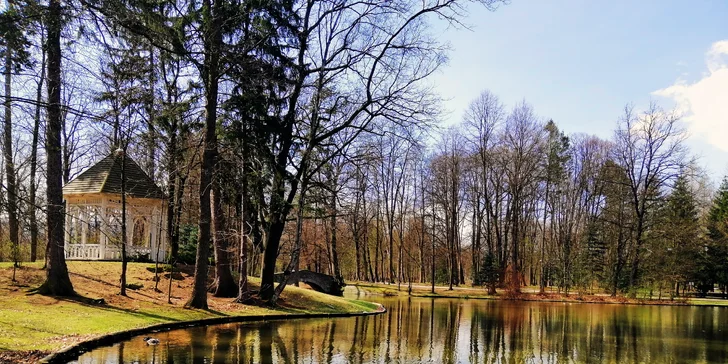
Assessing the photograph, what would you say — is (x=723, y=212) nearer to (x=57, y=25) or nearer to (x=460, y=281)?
(x=460, y=281)

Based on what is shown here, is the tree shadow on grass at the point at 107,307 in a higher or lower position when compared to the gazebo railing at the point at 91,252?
lower

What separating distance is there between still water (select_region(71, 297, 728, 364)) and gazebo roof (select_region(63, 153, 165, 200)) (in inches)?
378

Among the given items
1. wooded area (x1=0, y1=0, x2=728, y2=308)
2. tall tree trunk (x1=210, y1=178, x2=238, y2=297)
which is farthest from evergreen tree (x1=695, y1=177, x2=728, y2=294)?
tall tree trunk (x1=210, y1=178, x2=238, y2=297)

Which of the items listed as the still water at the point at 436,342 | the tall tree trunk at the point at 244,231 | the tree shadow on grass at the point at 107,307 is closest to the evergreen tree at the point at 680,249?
the still water at the point at 436,342

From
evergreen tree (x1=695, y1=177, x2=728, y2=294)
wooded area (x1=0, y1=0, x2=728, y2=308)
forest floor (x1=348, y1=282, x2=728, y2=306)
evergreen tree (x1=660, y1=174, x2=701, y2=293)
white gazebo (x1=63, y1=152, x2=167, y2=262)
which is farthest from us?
evergreen tree (x1=695, y1=177, x2=728, y2=294)

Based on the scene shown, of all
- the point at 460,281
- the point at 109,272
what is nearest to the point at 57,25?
the point at 109,272

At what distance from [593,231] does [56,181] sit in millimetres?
40142

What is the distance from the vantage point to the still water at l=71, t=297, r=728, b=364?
11.5 metres

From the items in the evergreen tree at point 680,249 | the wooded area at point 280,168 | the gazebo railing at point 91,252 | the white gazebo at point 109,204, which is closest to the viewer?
the wooded area at point 280,168

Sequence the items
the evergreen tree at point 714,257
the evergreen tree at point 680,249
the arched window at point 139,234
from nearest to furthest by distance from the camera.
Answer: the arched window at point 139,234, the evergreen tree at point 680,249, the evergreen tree at point 714,257

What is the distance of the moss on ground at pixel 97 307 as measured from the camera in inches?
439

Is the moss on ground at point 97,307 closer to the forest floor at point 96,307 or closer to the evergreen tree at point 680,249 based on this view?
the forest floor at point 96,307

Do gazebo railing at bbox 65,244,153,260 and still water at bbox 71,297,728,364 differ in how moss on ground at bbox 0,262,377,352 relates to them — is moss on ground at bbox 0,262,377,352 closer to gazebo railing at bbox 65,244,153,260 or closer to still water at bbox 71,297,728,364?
still water at bbox 71,297,728,364

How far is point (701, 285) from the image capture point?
4131 centimetres
